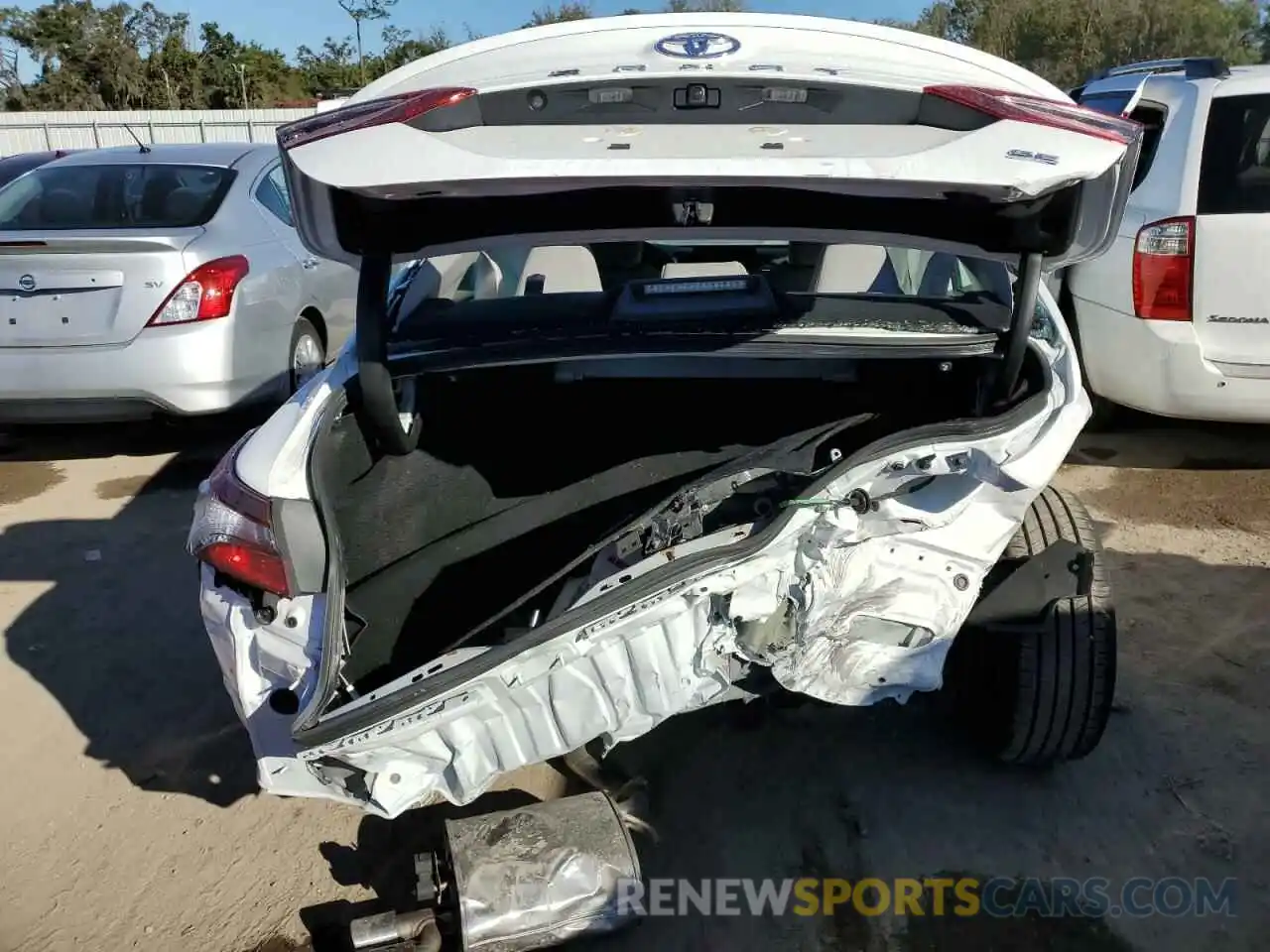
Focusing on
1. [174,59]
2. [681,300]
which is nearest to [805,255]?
[681,300]

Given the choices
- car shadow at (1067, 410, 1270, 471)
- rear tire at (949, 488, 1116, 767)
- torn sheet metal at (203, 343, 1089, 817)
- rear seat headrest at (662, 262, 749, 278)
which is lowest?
car shadow at (1067, 410, 1270, 471)

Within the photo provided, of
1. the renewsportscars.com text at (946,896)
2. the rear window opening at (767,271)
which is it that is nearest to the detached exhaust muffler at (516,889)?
the renewsportscars.com text at (946,896)

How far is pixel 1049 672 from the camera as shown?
2.59m

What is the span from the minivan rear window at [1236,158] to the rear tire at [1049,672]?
2.42m

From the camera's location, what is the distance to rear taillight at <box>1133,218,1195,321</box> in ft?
14.7

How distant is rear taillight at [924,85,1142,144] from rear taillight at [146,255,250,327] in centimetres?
426

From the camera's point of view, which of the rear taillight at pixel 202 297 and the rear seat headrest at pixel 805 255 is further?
the rear taillight at pixel 202 297

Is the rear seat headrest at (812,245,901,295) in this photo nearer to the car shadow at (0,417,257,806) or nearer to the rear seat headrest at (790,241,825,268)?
the rear seat headrest at (790,241,825,268)

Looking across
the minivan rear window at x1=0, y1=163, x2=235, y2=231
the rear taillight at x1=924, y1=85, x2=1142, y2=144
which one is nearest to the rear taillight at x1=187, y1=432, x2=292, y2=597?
the rear taillight at x1=924, y1=85, x2=1142, y2=144

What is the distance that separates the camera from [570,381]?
2.87 m

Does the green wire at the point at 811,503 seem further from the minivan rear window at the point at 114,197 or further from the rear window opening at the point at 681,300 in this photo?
the minivan rear window at the point at 114,197

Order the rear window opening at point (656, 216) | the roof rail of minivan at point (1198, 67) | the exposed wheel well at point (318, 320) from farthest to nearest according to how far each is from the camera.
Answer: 1. the exposed wheel well at point (318, 320)
2. the roof rail of minivan at point (1198, 67)
3. the rear window opening at point (656, 216)

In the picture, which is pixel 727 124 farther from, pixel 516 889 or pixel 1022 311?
pixel 516 889

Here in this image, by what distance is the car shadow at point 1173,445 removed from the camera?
203 inches
